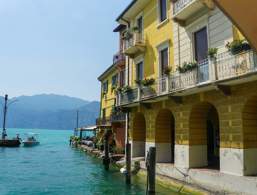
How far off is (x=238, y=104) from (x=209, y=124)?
8107 millimetres

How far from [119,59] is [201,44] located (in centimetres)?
1791

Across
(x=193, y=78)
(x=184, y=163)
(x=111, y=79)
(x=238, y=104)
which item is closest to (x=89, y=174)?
(x=184, y=163)

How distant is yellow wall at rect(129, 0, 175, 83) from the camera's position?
59.7ft

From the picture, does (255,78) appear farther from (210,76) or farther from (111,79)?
(111,79)

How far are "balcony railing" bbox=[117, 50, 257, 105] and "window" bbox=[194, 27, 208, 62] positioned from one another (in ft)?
2.18

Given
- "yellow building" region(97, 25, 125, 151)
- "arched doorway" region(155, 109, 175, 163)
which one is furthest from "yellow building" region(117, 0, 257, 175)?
"yellow building" region(97, 25, 125, 151)

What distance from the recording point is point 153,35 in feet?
65.9

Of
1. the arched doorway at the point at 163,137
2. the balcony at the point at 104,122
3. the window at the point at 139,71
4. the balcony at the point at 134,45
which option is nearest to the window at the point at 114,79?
the balcony at the point at 104,122

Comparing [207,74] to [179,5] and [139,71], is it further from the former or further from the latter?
[139,71]

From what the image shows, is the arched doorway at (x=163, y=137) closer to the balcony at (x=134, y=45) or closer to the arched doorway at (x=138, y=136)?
the arched doorway at (x=138, y=136)

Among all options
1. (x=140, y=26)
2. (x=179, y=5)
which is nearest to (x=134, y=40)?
(x=140, y=26)

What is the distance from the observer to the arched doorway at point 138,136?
72.7 ft

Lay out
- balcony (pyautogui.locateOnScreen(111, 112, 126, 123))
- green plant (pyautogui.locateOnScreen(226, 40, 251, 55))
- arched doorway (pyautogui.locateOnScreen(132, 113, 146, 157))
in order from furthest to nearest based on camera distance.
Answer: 1. balcony (pyautogui.locateOnScreen(111, 112, 126, 123))
2. arched doorway (pyautogui.locateOnScreen(132, 113, 146, 157))
3. green plant (pyautogui.locateOnScreen(226, 40, 251, 55))

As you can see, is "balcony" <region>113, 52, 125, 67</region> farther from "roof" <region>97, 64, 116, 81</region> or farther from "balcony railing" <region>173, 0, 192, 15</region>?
"balcony railing" <region>173, 0, 192, 15</region>
